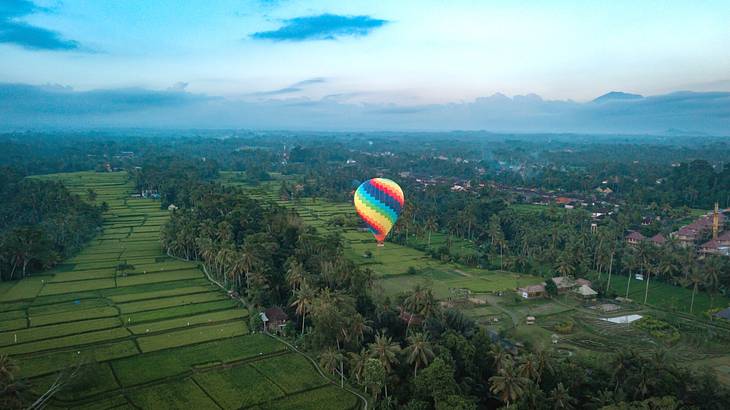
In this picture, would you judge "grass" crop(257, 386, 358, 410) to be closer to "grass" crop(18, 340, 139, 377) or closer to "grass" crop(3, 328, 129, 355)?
"grass" crop(18, 340, 139, 377)

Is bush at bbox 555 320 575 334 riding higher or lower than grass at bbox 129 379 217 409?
lower

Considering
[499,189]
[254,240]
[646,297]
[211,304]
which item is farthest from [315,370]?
[499,189]

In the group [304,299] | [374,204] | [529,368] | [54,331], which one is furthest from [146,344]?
[529,368]

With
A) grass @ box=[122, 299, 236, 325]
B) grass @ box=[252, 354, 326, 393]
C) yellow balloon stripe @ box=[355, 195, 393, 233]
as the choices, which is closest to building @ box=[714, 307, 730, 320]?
yellow balloon stripe @ box=[355, 195, 393, 233]

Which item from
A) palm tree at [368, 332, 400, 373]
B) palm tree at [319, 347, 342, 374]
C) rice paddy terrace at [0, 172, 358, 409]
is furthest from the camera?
palm tree at [319, 347, 342, 374]

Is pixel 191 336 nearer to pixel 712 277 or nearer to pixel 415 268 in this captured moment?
pixel 415 268

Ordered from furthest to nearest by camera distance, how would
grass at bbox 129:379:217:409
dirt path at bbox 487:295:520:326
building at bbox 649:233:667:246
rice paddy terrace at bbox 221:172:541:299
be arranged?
building at bbox 649:233:667:246 → rice paddy terrace at bbox 221:172:541:299 → dirt path at bbox 487:295:520:326 → grass at bbox 129:379:217:409

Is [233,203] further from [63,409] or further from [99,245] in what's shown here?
[63,409]

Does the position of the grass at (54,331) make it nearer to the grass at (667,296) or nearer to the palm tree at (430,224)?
the palm tree at (430,224)
